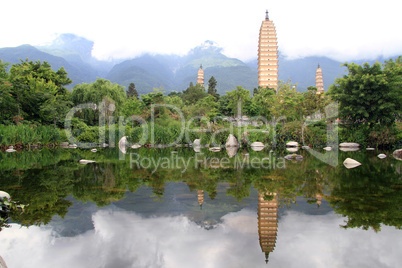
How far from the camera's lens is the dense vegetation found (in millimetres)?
16172

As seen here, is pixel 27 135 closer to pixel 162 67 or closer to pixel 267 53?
pixel 267 53

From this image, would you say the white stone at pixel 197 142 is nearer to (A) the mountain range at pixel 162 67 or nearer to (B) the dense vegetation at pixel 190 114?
(B) the dense vegetation at pixel 190 114

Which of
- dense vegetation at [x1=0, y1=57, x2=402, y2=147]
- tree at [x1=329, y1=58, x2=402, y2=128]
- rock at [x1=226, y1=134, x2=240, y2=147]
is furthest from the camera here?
rock at [x1=226, y1=134, x2=240, y2=147]

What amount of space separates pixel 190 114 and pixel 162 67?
417 feet

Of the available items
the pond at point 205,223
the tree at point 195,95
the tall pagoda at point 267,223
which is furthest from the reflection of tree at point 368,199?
the tree at point 195,95

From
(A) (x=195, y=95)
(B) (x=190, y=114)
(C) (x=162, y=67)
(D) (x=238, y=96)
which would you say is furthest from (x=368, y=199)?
(C) (x=162, y=67)

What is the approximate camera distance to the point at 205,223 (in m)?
→ 3.71

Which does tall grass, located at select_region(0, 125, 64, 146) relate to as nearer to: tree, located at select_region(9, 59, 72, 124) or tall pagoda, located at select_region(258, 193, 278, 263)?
tree, located at select_region(9, 59, 72, 124)

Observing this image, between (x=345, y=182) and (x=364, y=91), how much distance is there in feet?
39.8

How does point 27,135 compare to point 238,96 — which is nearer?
point 27,135

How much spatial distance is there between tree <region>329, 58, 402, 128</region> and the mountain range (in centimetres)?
7365

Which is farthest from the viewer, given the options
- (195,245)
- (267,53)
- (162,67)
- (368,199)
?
(162,67)

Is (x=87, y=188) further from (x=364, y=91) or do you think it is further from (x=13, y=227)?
(x=364, y=91)

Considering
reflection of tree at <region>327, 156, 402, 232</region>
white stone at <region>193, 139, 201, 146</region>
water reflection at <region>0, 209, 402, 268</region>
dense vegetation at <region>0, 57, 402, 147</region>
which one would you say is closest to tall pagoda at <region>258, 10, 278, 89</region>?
dense vegetation at <region>0, 57, 402, 147</region>
